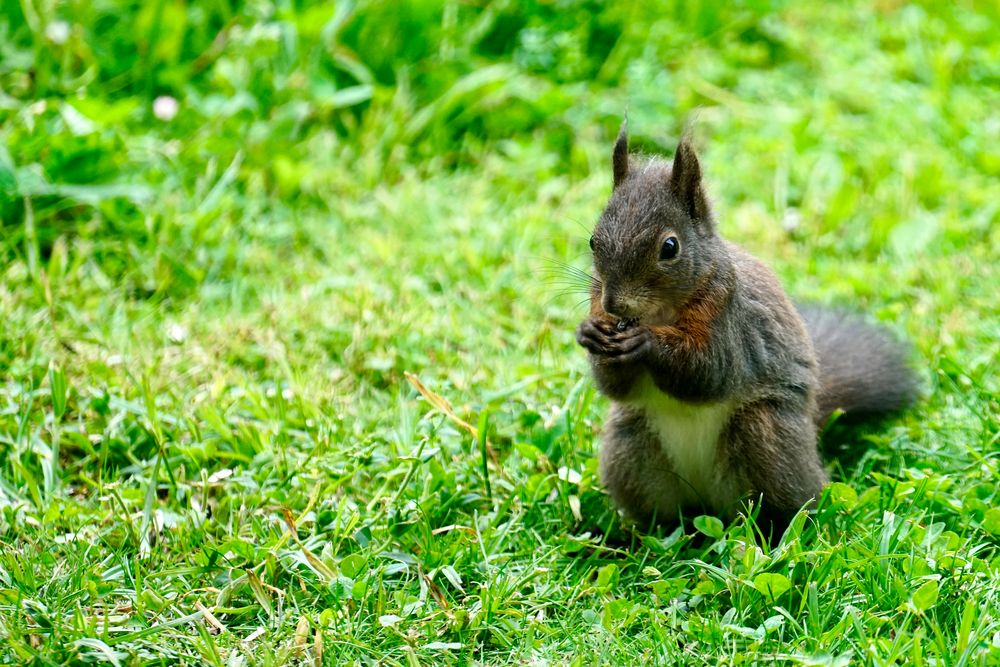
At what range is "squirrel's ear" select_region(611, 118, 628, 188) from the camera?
312 centimetres

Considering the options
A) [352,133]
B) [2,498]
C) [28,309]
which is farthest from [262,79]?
[2,498]

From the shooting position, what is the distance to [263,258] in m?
4.50

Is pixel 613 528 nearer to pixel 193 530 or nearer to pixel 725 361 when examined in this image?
pixel 725 361

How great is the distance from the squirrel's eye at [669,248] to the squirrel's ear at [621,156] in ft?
0.88

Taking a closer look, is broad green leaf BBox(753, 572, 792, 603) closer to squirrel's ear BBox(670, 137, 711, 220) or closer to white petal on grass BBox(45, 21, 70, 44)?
squirrel's ear BBox(670, 137, 711, 220)

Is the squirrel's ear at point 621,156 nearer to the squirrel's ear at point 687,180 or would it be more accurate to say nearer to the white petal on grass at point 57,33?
the squirrel's ear at point 687,180

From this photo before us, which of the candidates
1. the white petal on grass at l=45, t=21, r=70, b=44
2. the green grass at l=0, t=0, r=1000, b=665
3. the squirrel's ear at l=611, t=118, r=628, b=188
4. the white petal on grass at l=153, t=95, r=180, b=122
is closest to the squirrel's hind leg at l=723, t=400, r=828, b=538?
the green grass at l=0, t=0, r=1000, b=665

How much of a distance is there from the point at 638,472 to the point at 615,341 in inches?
16.6

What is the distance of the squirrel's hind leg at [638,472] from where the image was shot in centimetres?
314

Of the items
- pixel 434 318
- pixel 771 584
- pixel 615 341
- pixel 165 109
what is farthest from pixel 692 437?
pixel 165 109

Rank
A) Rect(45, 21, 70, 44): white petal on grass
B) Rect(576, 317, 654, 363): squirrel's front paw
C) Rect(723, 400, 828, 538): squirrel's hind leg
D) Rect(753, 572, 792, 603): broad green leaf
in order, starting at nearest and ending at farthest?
Rect(753, 572, 792, 603): broad green leaf < Rect(576, 317, 654, 363): squirrel's front paw < Rect(723, 400, 828, 538): squirrel's hind leg < Rect(45, 21, 70, 44): white petal on grass

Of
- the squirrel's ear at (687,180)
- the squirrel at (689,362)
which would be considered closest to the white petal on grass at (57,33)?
the squirrel at (689,362)

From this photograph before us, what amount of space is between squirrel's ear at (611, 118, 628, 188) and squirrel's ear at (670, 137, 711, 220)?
0.15 m

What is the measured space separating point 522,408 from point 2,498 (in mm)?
1489
